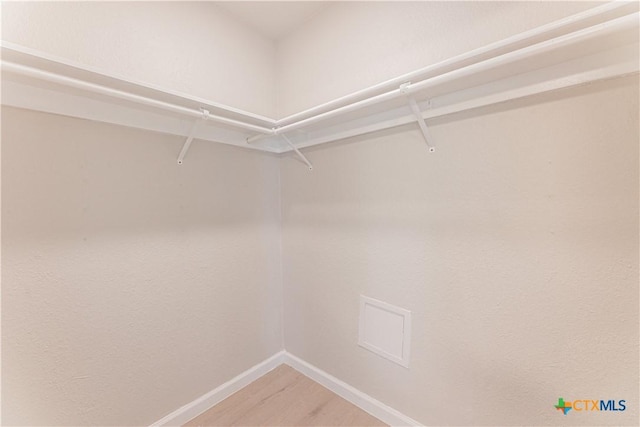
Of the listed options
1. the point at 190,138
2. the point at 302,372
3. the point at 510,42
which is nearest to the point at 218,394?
the point at 302,372

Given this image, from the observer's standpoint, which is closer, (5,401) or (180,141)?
(5,401)

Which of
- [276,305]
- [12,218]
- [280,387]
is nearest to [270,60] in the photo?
[12,218]

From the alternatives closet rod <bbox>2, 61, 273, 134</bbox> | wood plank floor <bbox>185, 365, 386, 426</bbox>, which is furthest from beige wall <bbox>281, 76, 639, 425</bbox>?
closet rod <bbox>2, 61, 273, 134</bbox>

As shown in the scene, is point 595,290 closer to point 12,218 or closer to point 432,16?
point 432,16

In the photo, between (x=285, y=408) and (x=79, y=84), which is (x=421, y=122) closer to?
(x=79, y=84)

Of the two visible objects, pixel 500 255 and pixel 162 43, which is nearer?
pixel 500 255

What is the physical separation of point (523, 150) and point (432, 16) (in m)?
0.70

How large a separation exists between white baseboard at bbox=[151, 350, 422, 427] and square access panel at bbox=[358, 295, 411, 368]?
0.27 meters

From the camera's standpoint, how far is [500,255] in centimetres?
97

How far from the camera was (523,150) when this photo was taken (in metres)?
0.92

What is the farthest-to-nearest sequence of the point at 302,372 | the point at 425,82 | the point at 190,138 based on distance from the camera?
the point at 302,372 → the point at 190,138 → the point at 425,82

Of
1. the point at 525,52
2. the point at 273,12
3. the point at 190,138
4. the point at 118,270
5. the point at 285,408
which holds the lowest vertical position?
the point at 285,408

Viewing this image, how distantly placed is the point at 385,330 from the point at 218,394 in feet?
3.36

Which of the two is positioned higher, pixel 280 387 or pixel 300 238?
pixel 300 238
